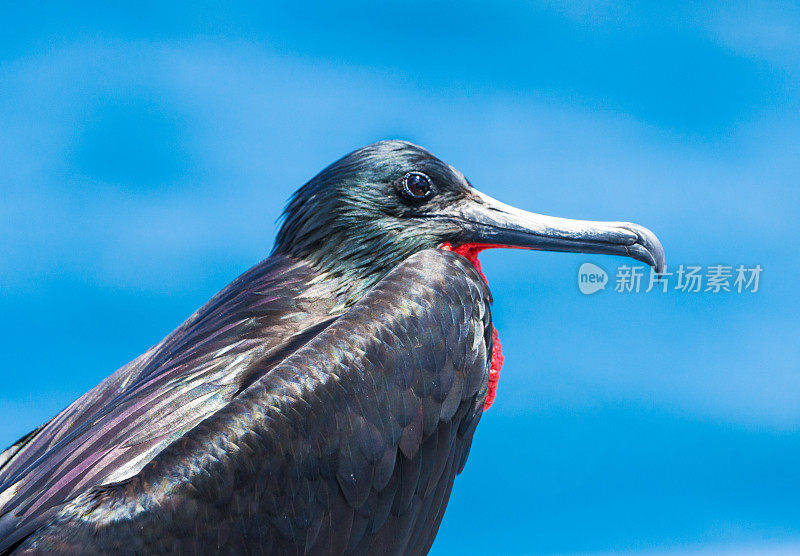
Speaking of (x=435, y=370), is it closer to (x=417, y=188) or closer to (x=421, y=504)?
(x=421, y=504)

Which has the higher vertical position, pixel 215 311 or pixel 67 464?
pixel 215 311

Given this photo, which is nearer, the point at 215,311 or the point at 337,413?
the point at 337,413

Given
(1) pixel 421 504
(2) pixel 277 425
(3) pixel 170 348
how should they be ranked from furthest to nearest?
(3) pixel 170 348, (1) pixel 421 504, (2) pixel 277 425

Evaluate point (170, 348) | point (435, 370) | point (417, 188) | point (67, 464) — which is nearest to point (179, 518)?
point (67, 464)

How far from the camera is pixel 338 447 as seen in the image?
2299 mm

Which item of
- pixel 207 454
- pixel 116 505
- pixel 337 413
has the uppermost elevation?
pixel 337 413

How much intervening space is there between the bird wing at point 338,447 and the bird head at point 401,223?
0.85ft

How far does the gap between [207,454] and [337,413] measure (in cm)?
29

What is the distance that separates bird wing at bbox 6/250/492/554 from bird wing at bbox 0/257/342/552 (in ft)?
0.83

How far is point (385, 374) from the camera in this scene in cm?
237

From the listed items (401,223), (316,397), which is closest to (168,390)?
(316,397)

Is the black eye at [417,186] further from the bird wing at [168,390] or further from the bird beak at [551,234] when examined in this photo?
the bird wing at [168,390]

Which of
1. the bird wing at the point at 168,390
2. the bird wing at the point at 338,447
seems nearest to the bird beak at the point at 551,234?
the bird wing at the point at 338,447

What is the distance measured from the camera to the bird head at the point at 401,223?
2869 millimetres
